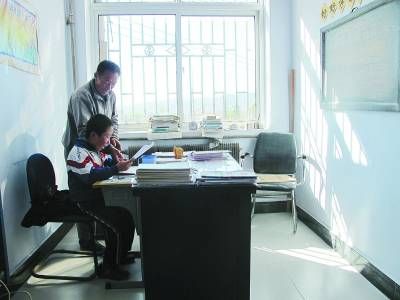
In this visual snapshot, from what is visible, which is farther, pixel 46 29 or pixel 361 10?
pixel 46 29

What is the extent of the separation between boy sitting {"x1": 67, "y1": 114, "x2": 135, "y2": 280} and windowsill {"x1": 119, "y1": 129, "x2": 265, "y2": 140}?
4.75ft

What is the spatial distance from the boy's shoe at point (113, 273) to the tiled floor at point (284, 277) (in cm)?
6

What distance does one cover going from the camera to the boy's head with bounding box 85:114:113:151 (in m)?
2.52

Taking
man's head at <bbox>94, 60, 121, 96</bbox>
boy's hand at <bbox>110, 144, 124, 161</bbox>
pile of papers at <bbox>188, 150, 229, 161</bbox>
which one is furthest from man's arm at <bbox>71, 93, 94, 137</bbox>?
pile of papers at <bbox>188, 150, 229, 161</bbox>

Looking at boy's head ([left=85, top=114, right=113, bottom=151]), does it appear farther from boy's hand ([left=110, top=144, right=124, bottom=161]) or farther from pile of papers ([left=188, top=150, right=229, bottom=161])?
pile of papers ([left=188, top=150, right=229, bottom=161])

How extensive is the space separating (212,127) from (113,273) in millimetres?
1957

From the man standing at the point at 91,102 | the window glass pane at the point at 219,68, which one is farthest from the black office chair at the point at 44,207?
the window glass pane at the point at 219,68

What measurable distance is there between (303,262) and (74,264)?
5.62ft

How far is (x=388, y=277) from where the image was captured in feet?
7.74

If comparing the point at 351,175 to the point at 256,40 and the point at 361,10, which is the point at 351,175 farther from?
the point at 256,40

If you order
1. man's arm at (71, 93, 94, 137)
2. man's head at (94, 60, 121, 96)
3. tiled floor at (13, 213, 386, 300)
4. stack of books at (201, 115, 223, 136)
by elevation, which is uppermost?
man's head at (94, 60, 121, 96)

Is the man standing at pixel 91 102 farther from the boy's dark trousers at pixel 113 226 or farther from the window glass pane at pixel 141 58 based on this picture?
the window glass pane at pixel 141 58

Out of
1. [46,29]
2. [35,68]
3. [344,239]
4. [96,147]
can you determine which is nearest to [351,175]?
[344,239]

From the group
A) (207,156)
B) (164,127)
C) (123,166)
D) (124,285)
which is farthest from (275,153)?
(124,285)
